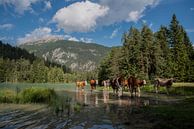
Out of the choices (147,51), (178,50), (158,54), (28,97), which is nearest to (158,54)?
(158,54)

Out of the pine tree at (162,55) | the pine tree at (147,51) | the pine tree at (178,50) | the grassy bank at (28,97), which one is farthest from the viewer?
the pine tree at (147,51)

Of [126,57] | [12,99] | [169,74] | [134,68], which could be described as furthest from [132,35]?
[12,99]

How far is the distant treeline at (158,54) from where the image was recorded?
7114 centimetres

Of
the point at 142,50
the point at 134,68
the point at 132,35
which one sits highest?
the point at 132,35

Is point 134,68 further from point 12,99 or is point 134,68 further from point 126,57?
point 12,99

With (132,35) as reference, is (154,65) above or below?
below

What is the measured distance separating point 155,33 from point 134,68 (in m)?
18.2

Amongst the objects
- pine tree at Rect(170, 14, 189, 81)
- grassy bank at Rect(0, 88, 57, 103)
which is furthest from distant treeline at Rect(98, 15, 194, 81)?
grassy bank at Rect(0, 88, 57, 103)

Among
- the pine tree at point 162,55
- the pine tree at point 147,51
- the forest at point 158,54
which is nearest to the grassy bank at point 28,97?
the forest at point 158,54

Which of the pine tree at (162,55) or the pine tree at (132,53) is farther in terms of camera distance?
the pine tree at (132,53)

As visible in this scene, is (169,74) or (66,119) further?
(169,74)

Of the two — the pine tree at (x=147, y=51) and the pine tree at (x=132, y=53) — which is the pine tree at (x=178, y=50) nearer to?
the pine tree at (x=147, y=51)

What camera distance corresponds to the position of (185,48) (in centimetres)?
7681

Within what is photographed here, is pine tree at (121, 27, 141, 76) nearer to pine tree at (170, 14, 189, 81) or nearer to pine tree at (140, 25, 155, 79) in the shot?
pine tree at (140, 25, 155, 79)
